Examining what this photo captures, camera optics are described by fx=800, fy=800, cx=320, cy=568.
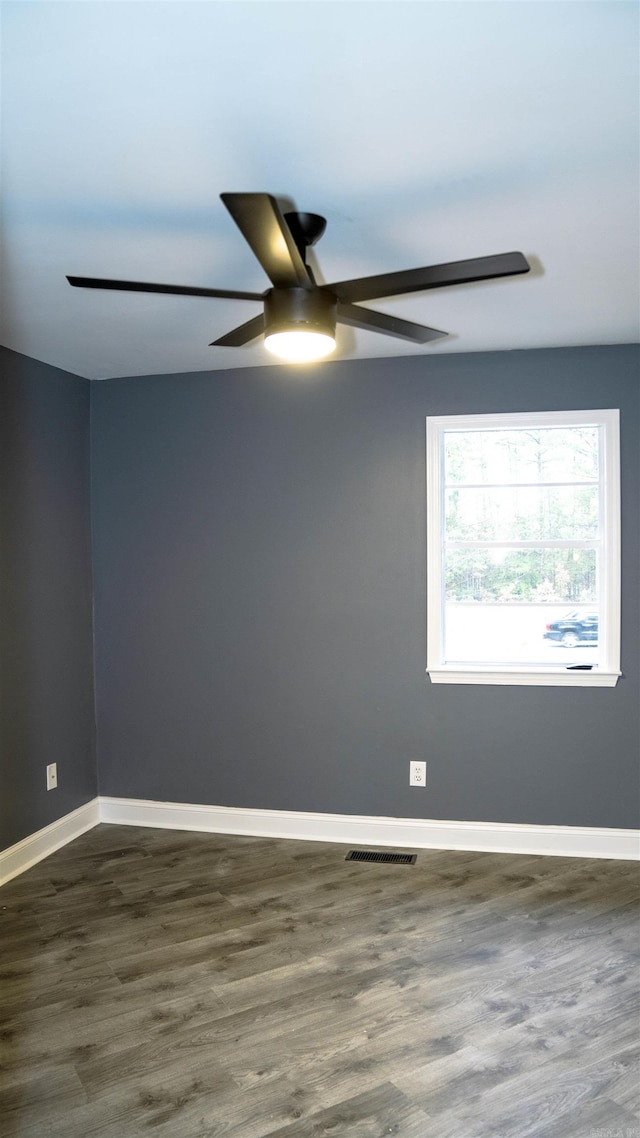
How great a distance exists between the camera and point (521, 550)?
393cm

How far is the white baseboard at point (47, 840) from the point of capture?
11.8ft

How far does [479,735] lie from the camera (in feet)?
12.8

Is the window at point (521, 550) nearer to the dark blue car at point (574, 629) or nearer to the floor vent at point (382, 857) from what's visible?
the dark blue car at point (574, 629)

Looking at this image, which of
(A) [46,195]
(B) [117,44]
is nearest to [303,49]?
(B) [117,44]

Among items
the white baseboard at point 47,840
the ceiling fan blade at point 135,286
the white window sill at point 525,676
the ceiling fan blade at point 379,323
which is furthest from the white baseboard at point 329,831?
the ceiling fan blade at point 135,286

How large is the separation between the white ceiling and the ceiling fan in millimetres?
215

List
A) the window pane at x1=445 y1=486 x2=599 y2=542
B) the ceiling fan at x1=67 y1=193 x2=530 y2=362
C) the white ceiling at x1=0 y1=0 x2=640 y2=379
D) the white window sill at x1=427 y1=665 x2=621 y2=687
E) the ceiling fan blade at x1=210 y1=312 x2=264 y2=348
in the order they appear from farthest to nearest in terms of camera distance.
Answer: the window pane at x1=445 y1=486 x2=599 y2=542 < the white window sill at x1=427 y1=665 x2=621 y2=687 < the ceiling fan blade at x1=210 y1=312 x2=264 y2=348 < the ceiling fan at x1=67 y1=193 x2=530 y2=362 < the white ceiling at x1=0 y1=0 x2=640 y2=379

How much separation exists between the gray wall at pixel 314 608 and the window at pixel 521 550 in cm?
8

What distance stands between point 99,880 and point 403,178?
3099 mm

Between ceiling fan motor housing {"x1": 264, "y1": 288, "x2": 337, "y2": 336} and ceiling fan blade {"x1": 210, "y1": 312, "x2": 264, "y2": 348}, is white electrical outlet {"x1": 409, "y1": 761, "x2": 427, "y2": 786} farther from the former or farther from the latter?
ceiling fan motor housing {"x1": 264, "y1": 288, "x2": 337, "y2": 336}

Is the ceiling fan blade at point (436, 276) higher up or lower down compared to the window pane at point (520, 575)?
higher up

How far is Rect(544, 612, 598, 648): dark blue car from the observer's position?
387cm

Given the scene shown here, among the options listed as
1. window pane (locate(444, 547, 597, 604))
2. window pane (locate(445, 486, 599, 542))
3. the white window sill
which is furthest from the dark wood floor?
window pane (locate(445, 486, 599, 542))

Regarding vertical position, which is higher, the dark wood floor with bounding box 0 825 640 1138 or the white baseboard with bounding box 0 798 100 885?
the white baseboard with bounding box 0 798 100 885
